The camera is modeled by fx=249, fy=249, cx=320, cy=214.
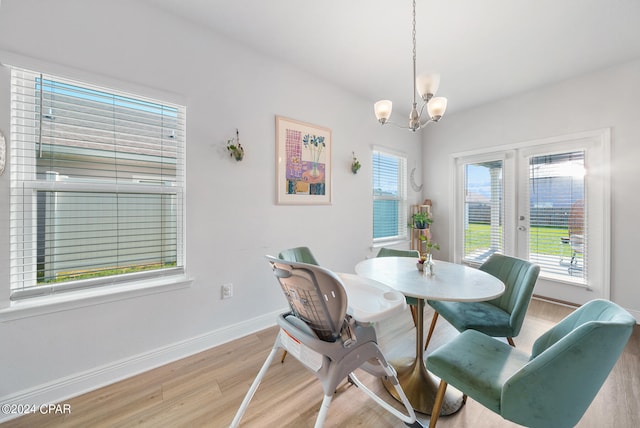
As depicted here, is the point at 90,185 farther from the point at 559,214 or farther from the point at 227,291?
the point at 559,214

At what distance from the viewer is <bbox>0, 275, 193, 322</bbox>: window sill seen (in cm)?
145

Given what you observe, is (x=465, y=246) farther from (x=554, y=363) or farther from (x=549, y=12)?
(x=554, y=363)

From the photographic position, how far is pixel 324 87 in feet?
9.55

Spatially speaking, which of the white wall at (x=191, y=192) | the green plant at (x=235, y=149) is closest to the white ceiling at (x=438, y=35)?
the white wall at (x=191, y=192)

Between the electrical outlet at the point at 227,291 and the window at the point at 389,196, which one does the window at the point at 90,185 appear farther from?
the window at the point at 389,196

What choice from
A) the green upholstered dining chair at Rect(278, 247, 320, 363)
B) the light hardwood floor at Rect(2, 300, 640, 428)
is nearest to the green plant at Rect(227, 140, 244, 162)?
the green upholstered dining chair at Rect(278, 247, 320, 363)

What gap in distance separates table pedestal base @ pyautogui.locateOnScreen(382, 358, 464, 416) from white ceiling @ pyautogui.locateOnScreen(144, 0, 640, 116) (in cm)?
259

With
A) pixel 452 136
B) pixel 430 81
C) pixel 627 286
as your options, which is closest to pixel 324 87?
pixel 430 81

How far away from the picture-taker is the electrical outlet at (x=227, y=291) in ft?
7.20

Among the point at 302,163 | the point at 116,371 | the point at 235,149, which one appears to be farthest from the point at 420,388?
the point at 235,149

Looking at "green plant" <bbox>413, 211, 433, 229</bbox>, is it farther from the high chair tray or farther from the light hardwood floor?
the high chair tray

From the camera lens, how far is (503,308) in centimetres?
192

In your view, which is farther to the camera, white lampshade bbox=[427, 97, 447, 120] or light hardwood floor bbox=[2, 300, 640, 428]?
white lampshade bbox=[427, 97, 447, 120]

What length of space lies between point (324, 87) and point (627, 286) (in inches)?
154
